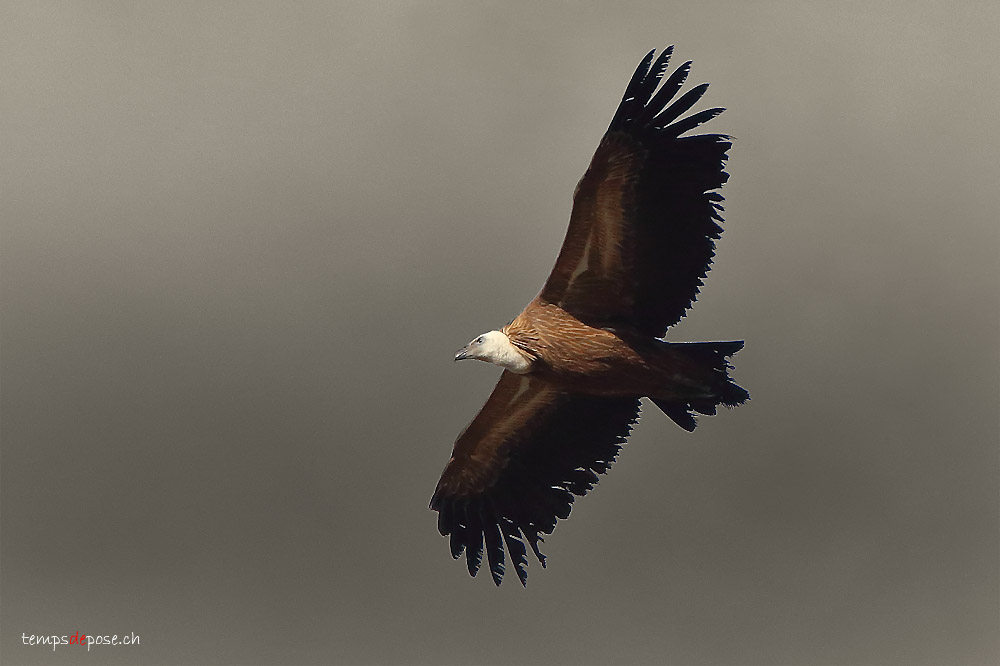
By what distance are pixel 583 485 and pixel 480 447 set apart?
65.6 inches

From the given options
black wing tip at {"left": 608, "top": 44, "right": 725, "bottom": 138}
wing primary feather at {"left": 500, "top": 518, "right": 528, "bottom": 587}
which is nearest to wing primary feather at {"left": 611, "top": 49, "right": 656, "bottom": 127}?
black wing tip at {"left": 608, "top": 44, "right": 725, "bottom": 138}

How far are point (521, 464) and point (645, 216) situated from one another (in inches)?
183

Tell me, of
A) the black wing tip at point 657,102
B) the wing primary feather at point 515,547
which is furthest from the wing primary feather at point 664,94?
the wing primary feather at point 515,547

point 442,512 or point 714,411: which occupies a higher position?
point 442,512

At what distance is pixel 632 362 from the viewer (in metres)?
22.2

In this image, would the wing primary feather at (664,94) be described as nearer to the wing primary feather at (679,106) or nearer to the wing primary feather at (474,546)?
the wing primary feather at (679,106)

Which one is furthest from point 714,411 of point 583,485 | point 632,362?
point 583,485

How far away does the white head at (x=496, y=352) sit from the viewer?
22.3 metres

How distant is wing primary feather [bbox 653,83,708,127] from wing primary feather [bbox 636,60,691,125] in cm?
9

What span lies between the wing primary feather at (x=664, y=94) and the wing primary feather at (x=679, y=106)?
9 centimetres

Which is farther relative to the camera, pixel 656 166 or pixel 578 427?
pixel 578 427

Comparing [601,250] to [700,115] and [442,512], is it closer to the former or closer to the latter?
[700,115]

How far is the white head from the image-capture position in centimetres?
2227

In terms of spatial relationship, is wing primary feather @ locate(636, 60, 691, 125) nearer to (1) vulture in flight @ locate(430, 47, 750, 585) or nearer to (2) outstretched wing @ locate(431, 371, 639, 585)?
(1) vulture in flight @ locate(430, 47, 750, 585)
